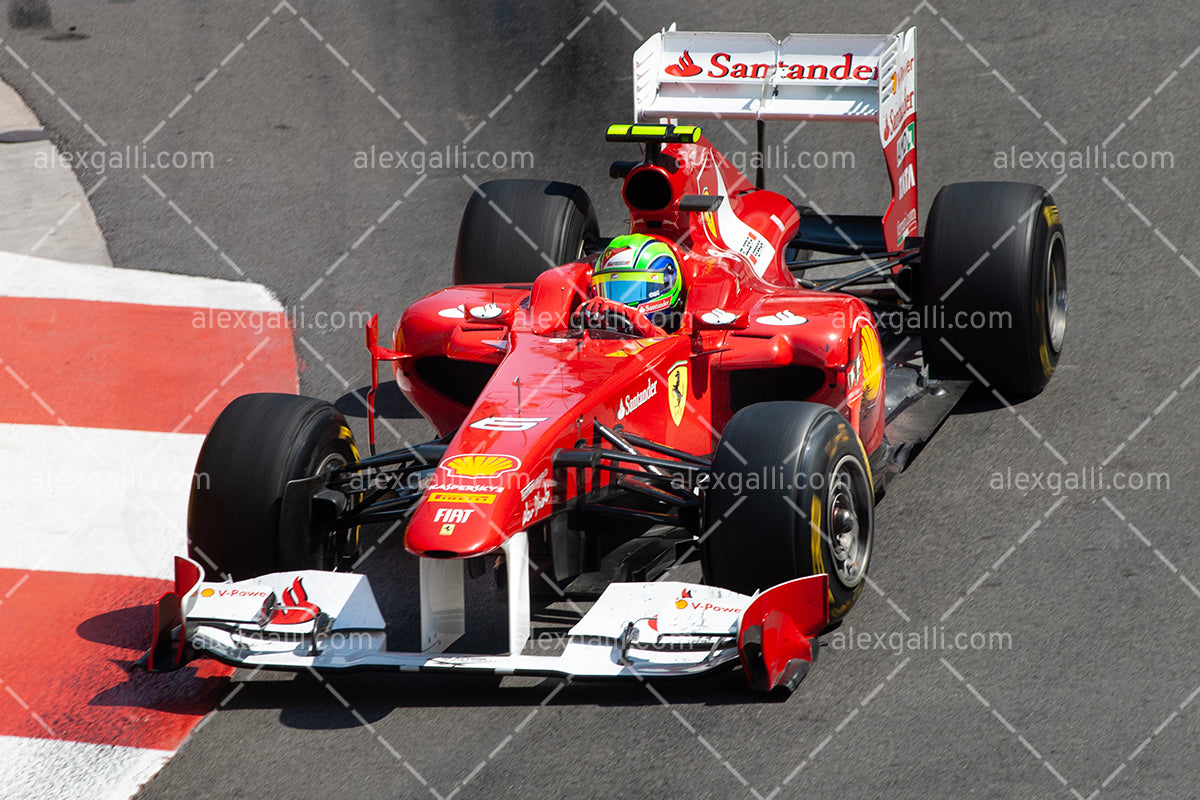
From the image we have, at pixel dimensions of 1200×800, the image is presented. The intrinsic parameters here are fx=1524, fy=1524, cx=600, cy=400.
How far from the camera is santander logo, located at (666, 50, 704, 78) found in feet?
30.6

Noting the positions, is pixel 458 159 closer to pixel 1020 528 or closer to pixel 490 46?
pixel 490 46

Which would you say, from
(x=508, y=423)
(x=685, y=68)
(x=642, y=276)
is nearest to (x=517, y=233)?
(x=685, y=68)

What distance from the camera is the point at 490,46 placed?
14.0 m

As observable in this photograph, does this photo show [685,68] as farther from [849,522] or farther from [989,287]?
[849,522]

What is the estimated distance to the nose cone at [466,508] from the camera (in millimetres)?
5762

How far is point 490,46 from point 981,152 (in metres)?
4.63

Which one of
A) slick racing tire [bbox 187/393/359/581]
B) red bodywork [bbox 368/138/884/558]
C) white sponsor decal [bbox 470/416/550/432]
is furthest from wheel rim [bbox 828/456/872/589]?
slick racing tire [bbox 187/393/359/581]

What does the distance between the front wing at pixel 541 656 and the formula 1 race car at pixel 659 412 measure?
0.01 meters

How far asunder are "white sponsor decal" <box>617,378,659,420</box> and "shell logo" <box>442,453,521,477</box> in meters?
0.79

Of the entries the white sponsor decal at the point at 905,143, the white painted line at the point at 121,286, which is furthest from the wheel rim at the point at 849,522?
the white painted line at the point at 121,286

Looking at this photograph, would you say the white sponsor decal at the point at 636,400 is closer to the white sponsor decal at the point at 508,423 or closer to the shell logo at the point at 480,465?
the white sponsor decal at the point at 508,423

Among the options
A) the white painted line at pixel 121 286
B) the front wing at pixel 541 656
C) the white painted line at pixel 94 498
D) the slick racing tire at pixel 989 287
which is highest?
the slick racing tire at pixel 989 287

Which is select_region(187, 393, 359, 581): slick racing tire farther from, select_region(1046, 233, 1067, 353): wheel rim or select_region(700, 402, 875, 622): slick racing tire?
select_region(1046, 233, 1067, 353): wheel rim

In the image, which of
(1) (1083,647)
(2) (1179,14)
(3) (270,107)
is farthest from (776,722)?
(2) (1179,14)
